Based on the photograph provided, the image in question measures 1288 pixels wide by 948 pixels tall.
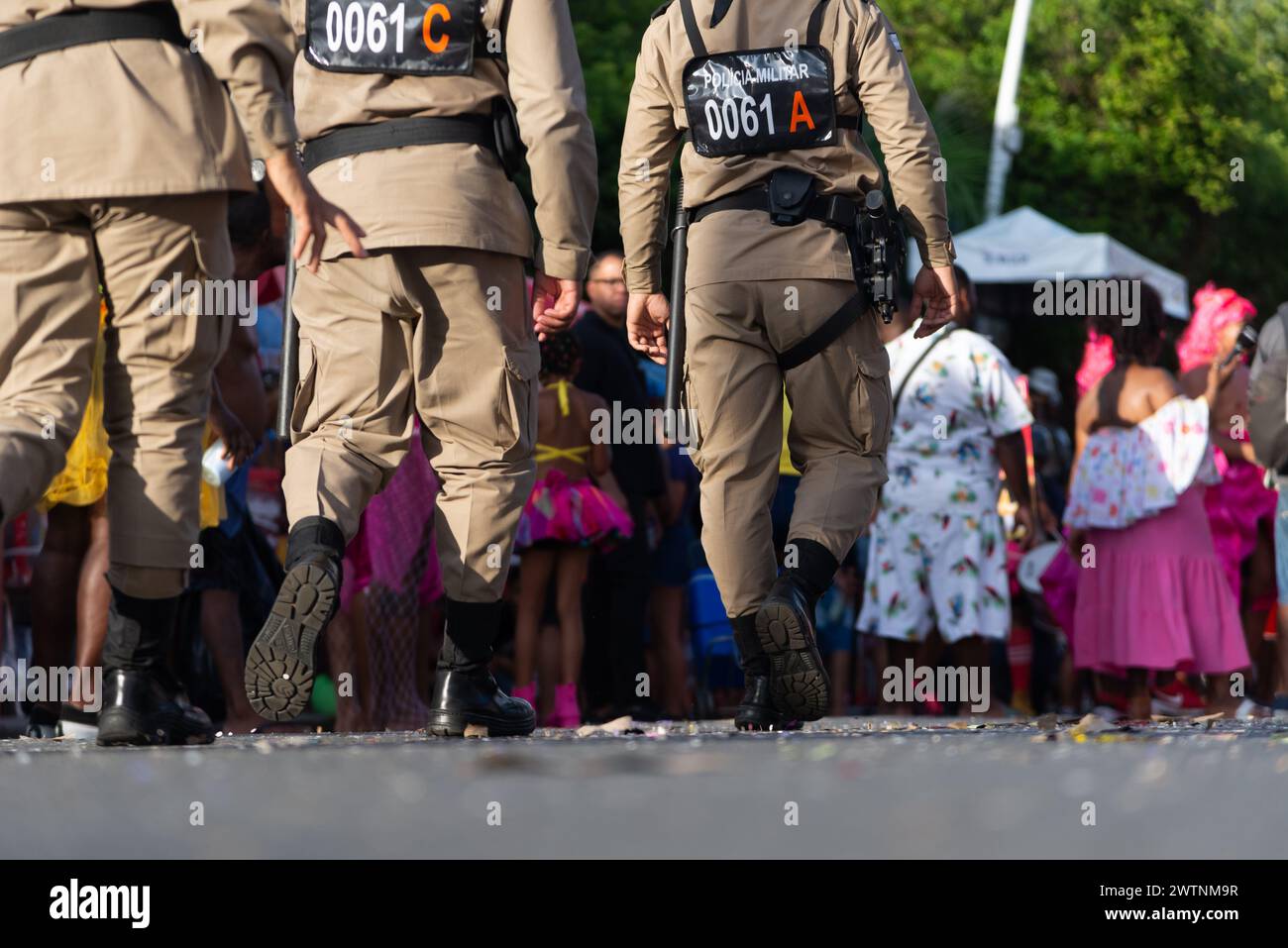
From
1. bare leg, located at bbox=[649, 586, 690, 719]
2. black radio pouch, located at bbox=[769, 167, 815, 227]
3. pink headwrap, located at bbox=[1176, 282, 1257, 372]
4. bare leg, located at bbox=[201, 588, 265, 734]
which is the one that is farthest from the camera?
pink headwrap, located at bbox=[1176, 282, 1257, 372]

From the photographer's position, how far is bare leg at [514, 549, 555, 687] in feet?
27.8

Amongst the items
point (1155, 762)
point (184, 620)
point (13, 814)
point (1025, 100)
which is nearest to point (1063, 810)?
point (1155, 762)

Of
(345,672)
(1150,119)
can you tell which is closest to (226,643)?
(345,672)

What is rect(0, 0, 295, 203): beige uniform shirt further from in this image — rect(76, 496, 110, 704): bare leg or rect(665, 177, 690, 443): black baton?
rect(76, 496, 110, 704): bare leg

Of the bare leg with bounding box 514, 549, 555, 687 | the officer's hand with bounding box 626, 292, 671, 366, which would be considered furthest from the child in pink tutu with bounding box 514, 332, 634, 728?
the officer's hand with bounding box 626, 292, 671, 366

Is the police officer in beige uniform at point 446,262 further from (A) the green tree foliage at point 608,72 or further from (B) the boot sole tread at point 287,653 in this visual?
(A) the green tree foliage at point 608,72

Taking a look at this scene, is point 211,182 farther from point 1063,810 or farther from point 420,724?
point 420,724

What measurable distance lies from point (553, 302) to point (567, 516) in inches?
116

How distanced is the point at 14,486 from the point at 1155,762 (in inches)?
93.0

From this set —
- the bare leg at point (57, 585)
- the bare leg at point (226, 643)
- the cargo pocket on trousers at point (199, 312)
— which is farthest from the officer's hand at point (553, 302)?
the bare leg at point (226, 643)

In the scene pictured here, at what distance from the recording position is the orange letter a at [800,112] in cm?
580

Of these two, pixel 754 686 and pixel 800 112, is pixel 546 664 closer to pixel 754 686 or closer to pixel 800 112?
pixel 754 686

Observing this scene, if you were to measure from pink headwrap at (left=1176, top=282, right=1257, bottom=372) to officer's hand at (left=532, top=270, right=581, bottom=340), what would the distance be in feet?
18.1

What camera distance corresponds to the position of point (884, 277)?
575 cm
